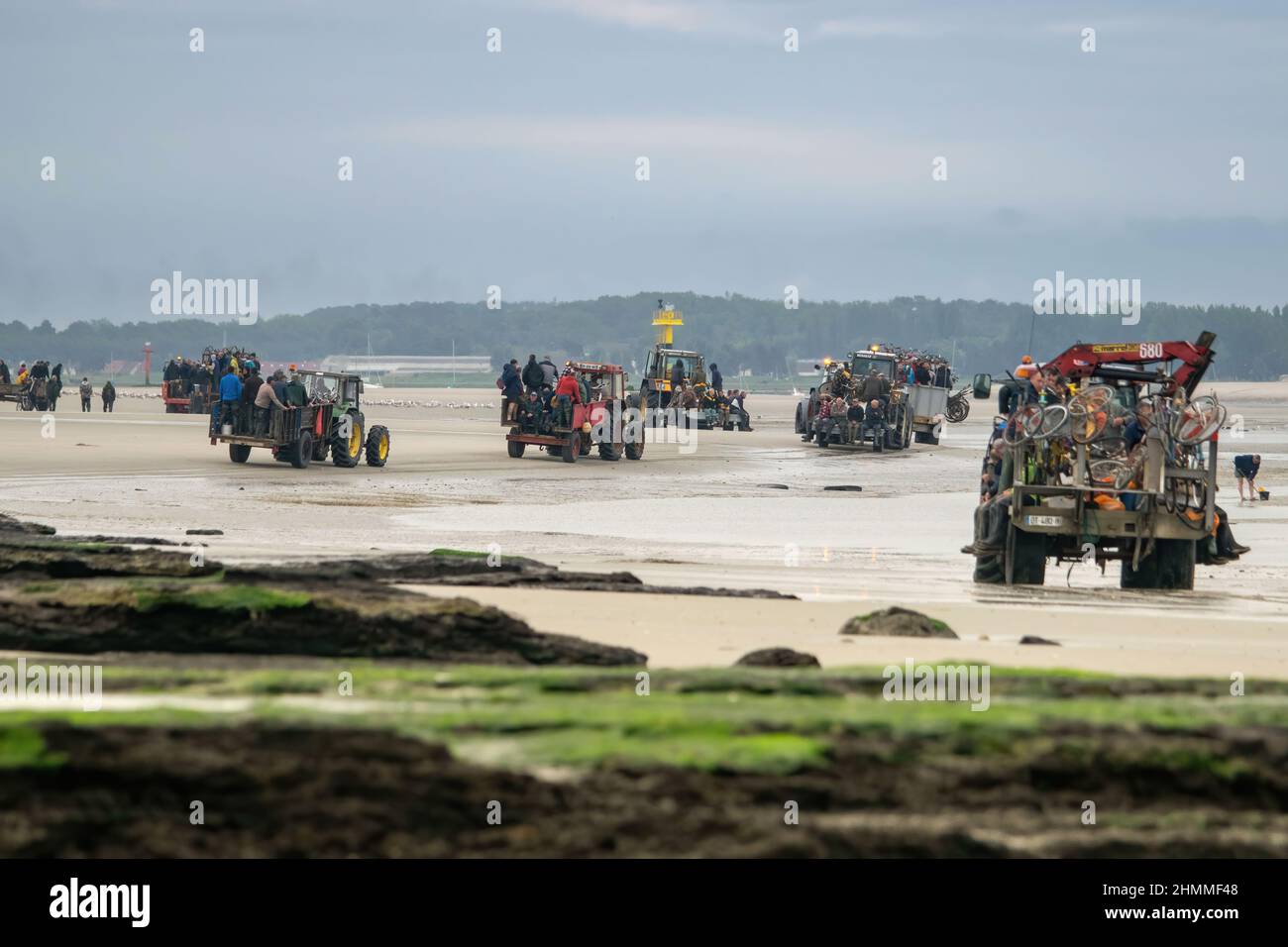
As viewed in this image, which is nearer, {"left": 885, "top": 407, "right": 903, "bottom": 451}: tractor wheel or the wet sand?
the wet sand

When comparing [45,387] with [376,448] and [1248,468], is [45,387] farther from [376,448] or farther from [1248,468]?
[1248,468]

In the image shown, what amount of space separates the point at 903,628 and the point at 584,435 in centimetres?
2314

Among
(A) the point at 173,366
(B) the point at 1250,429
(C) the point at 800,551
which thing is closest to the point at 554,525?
(C) the point at 800,551

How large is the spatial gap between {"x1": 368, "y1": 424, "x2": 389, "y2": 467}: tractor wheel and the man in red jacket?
3.75 meters

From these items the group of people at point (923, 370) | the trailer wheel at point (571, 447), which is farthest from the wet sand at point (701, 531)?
the group of people at point (923, 370)

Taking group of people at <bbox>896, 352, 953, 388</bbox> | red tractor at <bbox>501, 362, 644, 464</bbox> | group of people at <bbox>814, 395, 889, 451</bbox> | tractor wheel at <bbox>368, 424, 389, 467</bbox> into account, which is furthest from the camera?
group of people at <bbox>896, 352, 953, 388</bbox>

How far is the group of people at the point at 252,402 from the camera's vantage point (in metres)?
28.2

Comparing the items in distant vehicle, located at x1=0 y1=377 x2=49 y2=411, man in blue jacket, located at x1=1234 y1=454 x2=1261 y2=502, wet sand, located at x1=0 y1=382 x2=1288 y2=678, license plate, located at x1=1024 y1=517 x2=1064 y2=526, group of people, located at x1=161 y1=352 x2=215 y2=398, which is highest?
group of people, located at x1=161 y1=352 x2=215 y2=398

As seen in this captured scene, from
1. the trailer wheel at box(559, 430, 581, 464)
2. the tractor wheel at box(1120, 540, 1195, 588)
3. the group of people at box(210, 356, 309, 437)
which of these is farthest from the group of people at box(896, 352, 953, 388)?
the tractor wheel at box(1120, 540, 1195, 588)

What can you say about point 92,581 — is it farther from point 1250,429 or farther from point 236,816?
point 1250,429

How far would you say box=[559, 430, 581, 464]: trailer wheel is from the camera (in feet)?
107

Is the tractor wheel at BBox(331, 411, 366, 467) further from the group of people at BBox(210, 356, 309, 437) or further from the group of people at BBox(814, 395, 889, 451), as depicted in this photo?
the group of people at BBox(814, 395, 889, 451)

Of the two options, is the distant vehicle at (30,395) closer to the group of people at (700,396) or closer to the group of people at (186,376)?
the group of people at (186,376)

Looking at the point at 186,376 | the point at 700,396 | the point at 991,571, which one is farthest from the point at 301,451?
the point at 186,376
